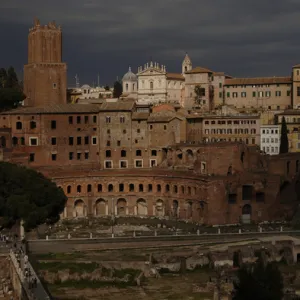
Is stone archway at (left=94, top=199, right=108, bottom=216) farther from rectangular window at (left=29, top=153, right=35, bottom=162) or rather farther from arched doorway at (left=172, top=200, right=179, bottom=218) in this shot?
rectangular window at (left=29, top=153, right=35, bottom=162)

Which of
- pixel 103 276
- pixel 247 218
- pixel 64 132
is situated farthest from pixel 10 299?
pixel 64 132

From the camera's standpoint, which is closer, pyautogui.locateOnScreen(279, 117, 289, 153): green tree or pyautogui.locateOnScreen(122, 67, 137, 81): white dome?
pyautogui.locateOnScreen(279, 117, 289, 153): green tree

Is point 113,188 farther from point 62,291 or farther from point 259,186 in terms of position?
point 62,291

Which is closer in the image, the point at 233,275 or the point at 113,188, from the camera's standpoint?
the point at 233,275

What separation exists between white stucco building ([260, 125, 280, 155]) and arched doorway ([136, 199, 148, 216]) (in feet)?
53.3

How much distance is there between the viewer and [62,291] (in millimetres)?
39375

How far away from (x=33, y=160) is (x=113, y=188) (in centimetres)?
752

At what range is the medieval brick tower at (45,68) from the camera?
70500mm

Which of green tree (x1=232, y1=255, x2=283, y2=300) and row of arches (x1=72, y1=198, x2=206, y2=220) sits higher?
green tree (x1=232, y1=255, x2=283, y2=300)

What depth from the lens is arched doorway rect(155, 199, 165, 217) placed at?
6312 cm

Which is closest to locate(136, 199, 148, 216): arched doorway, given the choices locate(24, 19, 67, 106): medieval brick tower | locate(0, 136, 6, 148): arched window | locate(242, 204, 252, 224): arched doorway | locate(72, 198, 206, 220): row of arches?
locate(72, 198, 206, 220): row of arches

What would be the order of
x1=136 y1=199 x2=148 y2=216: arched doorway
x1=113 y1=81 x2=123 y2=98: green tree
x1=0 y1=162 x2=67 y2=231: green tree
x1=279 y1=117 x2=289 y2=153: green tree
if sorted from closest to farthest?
x1=0 y1=162 x2=67 y2=231: green tree → x1=136 y1=199 x2=148 y2=216: arched doorway → x1=279 y1=117 x2=289 y2=153: green tree → x1=113 y1=81 x2=123 y2=98: green tree

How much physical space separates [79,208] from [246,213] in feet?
48.0

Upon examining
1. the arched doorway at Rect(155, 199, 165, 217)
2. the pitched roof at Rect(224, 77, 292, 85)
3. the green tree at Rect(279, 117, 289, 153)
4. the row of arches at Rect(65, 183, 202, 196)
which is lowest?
the arched doorway at Rect(155, 199, 165, 217)
